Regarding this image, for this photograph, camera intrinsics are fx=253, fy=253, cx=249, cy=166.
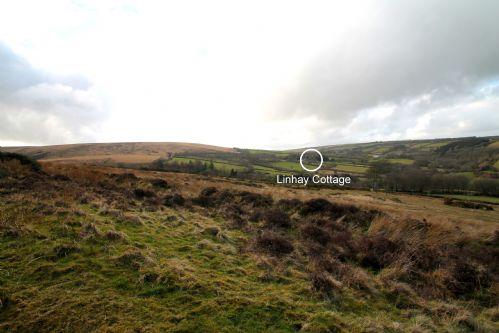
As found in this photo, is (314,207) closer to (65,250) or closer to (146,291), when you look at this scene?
(146,291)

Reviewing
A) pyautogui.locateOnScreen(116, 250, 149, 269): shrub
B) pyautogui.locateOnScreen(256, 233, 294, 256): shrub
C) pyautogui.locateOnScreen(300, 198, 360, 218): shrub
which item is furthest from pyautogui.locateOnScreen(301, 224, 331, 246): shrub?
pyautogui.locateOnScreen(116, 250, 149, 269): shrub

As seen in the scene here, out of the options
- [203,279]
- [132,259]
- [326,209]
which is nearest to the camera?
[203,279]

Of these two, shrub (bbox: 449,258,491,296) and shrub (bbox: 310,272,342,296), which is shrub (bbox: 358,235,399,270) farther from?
shrub (bbox: 310,272,342,296)

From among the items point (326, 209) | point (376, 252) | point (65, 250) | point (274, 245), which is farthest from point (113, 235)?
point (326, 209)

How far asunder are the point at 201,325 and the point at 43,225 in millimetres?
6710

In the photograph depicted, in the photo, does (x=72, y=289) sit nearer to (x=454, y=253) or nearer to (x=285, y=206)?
(x=454, y=253)

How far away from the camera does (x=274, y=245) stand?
8.87 meters

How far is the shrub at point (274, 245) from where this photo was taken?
855 cm

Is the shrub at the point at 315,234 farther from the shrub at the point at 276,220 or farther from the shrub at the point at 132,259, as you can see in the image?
the shrub at the point at 132,259

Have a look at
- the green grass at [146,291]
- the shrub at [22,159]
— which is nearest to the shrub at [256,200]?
the green grass at [146,291]

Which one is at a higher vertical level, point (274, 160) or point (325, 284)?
point (274, 160)

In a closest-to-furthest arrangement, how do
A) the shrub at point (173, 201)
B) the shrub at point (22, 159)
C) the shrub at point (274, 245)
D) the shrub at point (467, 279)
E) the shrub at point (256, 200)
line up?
the shrub at point (467, 279)
the shrub at point (274, 245)
the shrub at point (173, 201)
the shrub at point (256, 200)
the shrub at point (22, 159)

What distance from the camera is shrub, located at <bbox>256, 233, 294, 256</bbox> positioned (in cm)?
855

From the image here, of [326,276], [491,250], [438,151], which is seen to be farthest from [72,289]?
[438,151]
